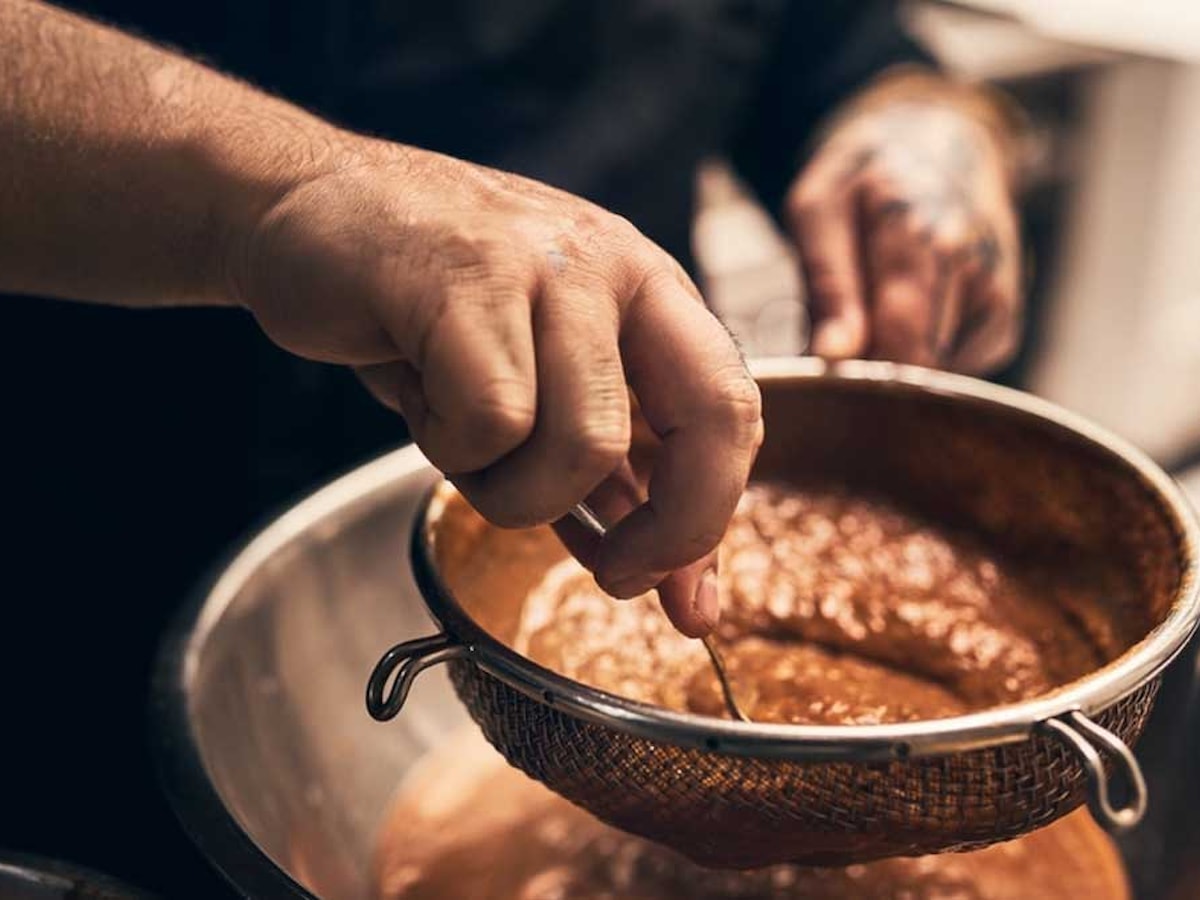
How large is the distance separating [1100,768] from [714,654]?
0.60ft

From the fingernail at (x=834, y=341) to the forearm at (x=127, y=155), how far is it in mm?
396

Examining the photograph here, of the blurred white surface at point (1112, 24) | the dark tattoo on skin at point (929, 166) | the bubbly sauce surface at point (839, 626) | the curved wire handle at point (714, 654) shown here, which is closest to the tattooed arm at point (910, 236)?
the dark tattoo on skin at point (929, 166)

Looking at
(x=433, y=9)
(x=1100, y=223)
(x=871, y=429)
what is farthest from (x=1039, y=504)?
(x=1100, y=223)

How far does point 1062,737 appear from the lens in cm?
46

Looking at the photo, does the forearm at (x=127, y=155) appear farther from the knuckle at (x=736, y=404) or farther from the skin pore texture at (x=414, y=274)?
the knuckle at (x=736, y=404)

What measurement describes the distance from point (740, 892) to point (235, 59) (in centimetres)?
68

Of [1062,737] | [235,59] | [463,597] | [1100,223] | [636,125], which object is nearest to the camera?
[1062,737]

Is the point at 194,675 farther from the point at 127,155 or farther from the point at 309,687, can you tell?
the point at 127,155

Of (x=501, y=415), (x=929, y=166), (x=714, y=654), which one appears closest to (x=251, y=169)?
(x=501, y=415)

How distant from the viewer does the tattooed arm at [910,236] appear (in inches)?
34.9

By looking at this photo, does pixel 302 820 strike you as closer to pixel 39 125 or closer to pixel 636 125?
pixel 39 125

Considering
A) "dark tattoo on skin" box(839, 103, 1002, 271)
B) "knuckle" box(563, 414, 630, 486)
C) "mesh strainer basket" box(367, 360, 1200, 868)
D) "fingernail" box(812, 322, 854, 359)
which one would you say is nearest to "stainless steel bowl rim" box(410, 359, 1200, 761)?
"mesh strainer basket" box(367, 360, 1200, 868)

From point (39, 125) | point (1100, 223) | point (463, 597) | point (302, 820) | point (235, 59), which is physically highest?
point (39, 125)

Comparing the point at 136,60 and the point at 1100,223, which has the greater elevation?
the point at 136,60
